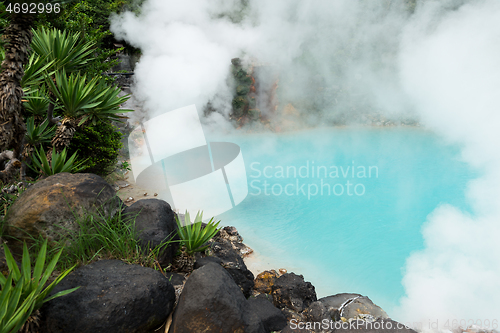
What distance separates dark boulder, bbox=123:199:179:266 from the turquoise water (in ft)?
7.72

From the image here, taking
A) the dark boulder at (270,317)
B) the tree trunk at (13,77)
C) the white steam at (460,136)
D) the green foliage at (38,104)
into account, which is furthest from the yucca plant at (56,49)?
the white steam at (460,136)

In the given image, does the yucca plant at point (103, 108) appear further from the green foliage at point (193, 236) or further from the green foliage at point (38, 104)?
the green foliage at point (193, 236)

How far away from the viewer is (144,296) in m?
2.07

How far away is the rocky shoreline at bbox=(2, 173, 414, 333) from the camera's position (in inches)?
76.9

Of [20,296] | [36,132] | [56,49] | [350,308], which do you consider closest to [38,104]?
[36,132]

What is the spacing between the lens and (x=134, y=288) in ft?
6.84

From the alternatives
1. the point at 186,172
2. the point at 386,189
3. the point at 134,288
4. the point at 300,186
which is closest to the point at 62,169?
the point at 134,288

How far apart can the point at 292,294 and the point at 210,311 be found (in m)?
1.48

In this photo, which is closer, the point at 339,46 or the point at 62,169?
the point at 62,169

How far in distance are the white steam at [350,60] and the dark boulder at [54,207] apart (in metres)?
6.87

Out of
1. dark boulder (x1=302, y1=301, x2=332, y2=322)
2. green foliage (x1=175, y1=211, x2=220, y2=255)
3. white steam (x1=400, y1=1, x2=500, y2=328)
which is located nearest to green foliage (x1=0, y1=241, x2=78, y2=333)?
green foliage (x1=175, y1=211, x2=220, y2=255)

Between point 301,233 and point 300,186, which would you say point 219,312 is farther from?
point 300,186

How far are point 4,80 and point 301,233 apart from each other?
5.05m

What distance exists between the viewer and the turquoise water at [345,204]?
504cm
